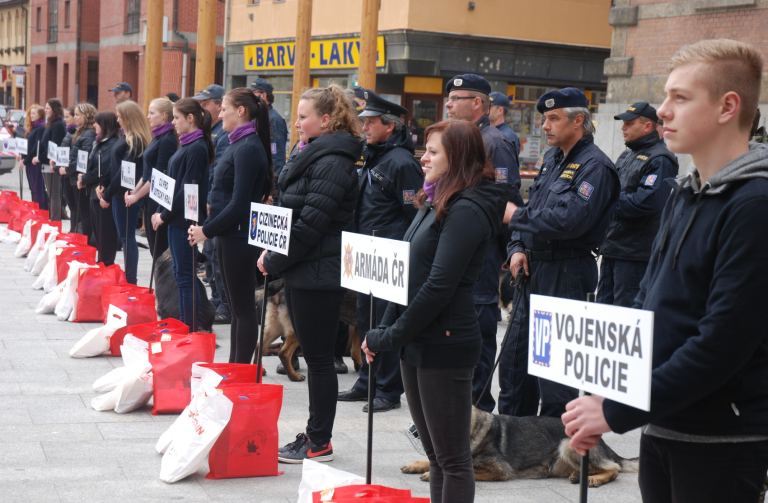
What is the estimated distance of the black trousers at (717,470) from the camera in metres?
2.06

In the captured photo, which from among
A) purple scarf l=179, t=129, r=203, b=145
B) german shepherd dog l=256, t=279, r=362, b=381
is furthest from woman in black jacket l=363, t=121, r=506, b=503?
purple scarf l=179, t=129, r=203, b=145

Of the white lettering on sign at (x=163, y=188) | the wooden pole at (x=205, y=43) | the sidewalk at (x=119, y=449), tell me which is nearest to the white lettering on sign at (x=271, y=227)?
the sidewalk at (x=119, y=449)

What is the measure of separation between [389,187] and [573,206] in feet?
4.97

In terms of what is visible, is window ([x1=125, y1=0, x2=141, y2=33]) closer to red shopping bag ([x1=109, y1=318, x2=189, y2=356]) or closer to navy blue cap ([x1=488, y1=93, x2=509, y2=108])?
navy blue cap ([x1=488, y1=93, x2=509, y2=108])

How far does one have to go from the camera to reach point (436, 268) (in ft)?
10.6

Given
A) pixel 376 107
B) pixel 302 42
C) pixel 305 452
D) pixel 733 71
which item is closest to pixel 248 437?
pixel 305 452

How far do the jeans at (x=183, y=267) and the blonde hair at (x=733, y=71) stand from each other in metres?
5.58

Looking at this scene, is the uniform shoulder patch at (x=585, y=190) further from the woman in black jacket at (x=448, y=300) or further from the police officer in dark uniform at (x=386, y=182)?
the police officer in dark uniform at (x=386, y=182)

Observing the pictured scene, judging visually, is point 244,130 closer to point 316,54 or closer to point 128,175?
point 128,175

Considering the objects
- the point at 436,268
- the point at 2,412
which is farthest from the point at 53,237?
the point at 436,268

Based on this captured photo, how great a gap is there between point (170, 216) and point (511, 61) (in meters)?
16.5

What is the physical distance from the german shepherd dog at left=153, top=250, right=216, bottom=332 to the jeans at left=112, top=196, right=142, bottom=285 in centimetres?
137

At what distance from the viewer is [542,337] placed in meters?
2.62

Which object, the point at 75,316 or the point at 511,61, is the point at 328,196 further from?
the point at 511,61
